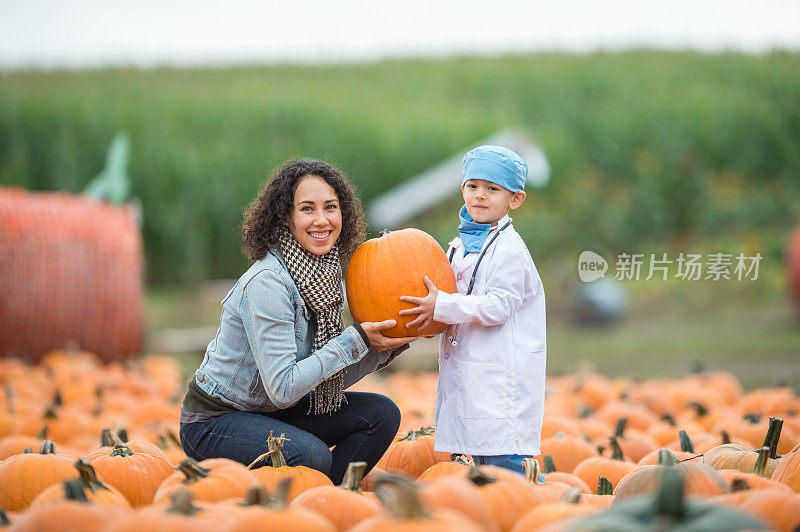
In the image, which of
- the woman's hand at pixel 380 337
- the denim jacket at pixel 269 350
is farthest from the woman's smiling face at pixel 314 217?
the woman's hand at pixel 380 337

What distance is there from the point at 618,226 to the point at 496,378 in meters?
10.5

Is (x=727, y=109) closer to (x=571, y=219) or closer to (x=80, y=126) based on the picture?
(x=571, y=219)

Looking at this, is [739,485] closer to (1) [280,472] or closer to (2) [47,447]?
(1) [280,472]

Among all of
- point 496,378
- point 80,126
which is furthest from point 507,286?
point 80,126

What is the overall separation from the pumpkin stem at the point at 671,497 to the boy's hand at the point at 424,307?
1.14 meters

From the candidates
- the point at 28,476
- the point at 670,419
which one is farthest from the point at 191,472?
the point at 670,419

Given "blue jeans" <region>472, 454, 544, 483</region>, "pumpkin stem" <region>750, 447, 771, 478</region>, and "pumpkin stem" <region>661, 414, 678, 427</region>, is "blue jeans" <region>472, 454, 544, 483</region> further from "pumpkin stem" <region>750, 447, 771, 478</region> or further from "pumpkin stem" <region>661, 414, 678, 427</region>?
"pumpkin stem" <region>661, 414, 678, 427</region>

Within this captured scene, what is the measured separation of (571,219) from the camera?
1265cm

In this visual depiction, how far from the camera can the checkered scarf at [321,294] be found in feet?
8.70

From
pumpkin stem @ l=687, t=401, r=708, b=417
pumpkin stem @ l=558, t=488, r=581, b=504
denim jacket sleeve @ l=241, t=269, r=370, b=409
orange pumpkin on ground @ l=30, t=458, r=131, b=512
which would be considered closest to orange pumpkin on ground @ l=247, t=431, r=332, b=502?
denim jacket sleeve @ l=241, t=269, r=370, b=409

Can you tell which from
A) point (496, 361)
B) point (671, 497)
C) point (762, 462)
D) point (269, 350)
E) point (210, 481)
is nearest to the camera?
point (671, 497)

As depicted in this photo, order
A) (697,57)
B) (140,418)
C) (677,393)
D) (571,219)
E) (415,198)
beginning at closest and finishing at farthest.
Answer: (140,418)
(677,393)
(415,198)
(571,219)
(697,57)

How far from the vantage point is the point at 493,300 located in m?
2.59

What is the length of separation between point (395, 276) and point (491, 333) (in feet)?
A: 1.16
